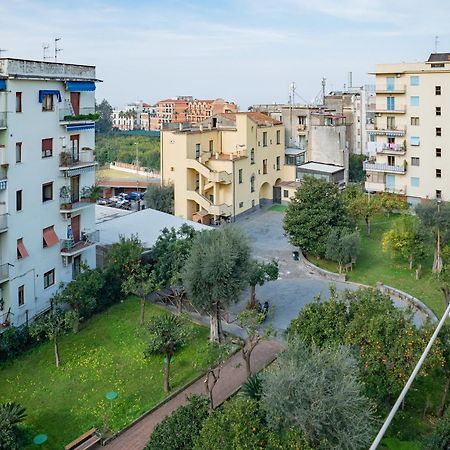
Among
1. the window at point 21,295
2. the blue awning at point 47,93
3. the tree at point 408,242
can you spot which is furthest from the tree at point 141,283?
the tree at point 408,242

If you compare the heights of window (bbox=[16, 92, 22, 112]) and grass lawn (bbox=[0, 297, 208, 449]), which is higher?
window (bbox=[16, 92, 22, 112])

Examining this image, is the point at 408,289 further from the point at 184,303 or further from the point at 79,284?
the point at 79,284

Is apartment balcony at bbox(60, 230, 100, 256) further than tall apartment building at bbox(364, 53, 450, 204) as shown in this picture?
No

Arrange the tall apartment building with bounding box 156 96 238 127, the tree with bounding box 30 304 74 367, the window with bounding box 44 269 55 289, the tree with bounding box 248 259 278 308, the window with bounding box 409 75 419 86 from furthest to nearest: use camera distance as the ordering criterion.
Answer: the tall apartment building with bounding box 156 96 238 127 → the window with bounding box 409 75 419 86 → the window with bounding box 44 269 55 289 → the tree with bounding box 248 259 278 308 → the tree with bounding box 30 304 74 367

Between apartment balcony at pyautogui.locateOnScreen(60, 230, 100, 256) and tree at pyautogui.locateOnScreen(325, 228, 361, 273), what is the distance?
41.7 ft

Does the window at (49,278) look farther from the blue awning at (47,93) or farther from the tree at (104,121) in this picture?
the tree at (104,121)

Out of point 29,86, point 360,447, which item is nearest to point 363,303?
point 360,447

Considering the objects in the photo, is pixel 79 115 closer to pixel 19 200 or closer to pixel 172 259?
pixel 19 200

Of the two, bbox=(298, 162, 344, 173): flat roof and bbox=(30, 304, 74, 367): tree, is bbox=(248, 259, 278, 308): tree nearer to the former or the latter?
bbox=(30, 304, 74, 367): tree

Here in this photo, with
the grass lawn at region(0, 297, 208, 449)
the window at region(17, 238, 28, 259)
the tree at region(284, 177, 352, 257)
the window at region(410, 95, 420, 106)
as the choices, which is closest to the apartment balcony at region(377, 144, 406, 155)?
the window at region(410, 95, 420, 106)

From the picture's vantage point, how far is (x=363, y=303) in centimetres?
1928

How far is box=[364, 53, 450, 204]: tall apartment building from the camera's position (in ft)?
145

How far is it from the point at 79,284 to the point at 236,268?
22.9 feet

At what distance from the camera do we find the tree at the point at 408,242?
31.1 metres
